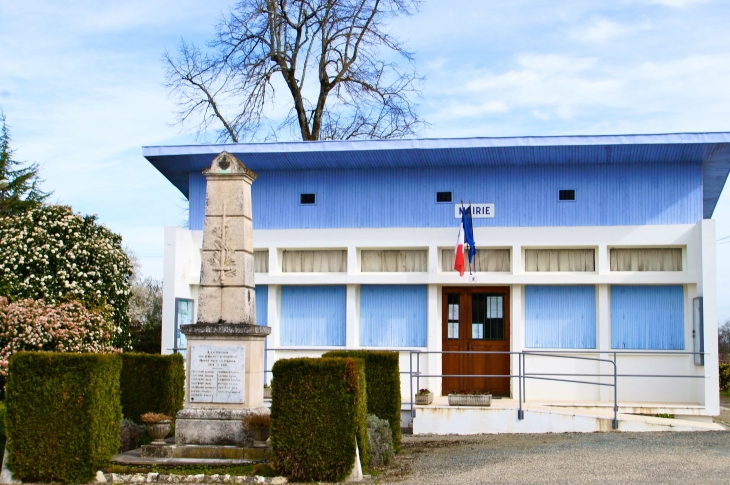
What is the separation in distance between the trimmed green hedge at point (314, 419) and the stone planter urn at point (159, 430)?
5.92 ft

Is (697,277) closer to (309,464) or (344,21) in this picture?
(309,464)

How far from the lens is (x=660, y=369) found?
17.3 meters

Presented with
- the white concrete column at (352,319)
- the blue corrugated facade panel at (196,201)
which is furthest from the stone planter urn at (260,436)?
the blue corrugated facade panel at (196,201)

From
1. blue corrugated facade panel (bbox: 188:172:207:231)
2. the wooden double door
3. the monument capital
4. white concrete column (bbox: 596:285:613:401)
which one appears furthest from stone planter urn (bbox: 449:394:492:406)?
blue corrugated facade panel (bbox: 188:172:207:231)

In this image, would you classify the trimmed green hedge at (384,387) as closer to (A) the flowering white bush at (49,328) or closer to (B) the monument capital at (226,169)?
(B) the monument capital at (226,169)

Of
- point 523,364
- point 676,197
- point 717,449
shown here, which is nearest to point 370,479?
point 717,449

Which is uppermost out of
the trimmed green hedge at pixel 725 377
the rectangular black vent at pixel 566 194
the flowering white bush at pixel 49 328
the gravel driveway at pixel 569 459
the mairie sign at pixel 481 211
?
the rectangular black vent at pixel 566 194

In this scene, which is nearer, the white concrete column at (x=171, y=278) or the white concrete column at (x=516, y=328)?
the white concrete column at (x=516, y=328)

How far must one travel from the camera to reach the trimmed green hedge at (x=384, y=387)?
13.2 metres

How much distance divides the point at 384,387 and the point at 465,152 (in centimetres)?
600

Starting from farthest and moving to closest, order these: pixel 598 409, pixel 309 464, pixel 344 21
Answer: pixel 344 21 → pixel 598 409 → pixel 309 464

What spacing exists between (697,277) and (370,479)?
9028 millimetres

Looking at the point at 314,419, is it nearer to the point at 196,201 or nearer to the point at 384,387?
the point at 384,387

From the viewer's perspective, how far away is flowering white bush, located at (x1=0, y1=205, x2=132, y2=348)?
61.6 ft
